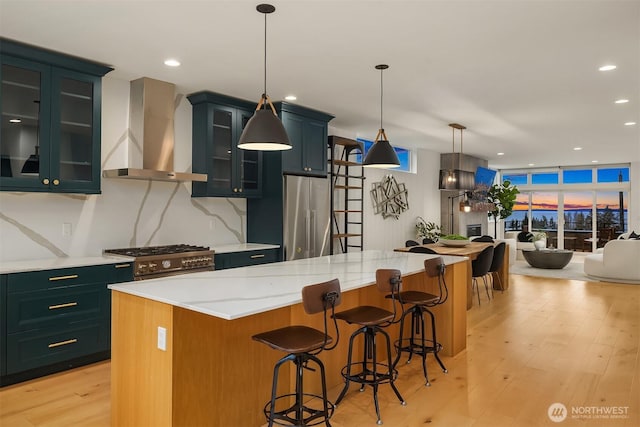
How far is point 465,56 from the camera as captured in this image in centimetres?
370

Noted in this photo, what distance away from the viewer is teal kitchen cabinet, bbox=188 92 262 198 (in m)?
→ 4.91

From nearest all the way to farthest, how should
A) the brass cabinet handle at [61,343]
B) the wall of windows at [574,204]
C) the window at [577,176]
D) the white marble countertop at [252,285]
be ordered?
the white marble countertop at [252,285]
the brass cabinet handle at [61,343]
the wall of windows at [574,204]
the window at [577,176]

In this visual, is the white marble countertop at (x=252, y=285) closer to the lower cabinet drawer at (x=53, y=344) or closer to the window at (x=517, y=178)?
the lower cabinet drawer at (x=53, y=344)

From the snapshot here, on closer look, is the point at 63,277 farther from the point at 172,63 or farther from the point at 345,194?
the point at 345,194

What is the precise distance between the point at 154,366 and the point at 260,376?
0.72 m

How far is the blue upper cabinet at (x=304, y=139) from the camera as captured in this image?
536cm

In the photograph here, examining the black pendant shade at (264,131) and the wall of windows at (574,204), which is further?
the wall of windows at (574,204)

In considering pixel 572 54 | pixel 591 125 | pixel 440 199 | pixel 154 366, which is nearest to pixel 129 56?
pixel 154 366

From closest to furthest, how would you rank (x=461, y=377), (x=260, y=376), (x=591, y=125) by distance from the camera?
(x=260, y=376)
(x=461, y=377)
(x=591, y=125)

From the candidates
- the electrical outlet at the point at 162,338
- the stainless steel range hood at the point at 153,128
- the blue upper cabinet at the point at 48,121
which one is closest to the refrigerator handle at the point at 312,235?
the stainless steel range hood at the point at 153,128

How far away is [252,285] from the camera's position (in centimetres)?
260

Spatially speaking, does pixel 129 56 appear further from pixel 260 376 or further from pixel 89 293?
pixel 260 376

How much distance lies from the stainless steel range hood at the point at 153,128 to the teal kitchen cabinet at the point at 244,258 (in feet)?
2.92

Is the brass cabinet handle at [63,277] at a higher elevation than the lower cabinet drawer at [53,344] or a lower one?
higher
